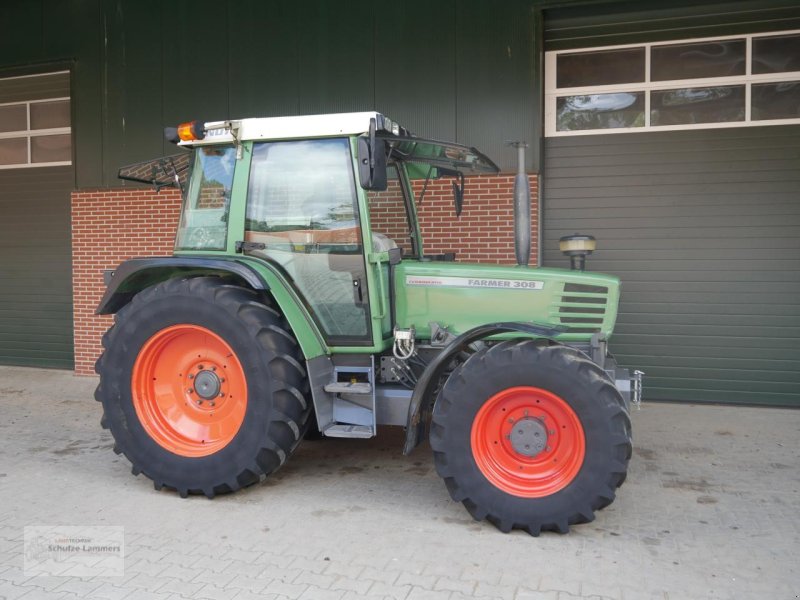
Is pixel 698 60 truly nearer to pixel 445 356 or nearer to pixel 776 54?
pixel 776 54

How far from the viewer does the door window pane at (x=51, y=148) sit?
9633 millimetres

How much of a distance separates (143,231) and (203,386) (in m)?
4.92

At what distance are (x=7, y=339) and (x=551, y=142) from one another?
804cm

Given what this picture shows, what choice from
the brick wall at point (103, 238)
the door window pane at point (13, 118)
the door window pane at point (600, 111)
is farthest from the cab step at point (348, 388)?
the door window pane at point (13, 118)

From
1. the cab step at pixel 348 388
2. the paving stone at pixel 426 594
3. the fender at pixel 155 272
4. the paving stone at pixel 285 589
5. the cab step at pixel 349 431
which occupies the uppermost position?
the fender at pixel 155 272

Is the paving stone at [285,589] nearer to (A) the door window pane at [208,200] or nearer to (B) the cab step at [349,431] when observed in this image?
(B) the cab step at [349,431]

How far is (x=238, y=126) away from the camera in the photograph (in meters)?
4.73

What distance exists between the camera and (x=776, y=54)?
725 cm

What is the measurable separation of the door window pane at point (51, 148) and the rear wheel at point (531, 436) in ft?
25.5

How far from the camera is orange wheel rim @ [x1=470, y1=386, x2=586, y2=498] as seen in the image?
13.4 feet

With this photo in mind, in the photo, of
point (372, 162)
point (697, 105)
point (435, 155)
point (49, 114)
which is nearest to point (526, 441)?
point (372, 162)

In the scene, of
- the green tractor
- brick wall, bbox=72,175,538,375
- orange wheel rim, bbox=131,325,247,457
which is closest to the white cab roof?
the green tractor

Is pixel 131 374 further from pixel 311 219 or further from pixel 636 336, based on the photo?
pixel 636 336

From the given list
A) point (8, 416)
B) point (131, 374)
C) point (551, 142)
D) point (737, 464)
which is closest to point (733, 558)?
point (737, 464)
